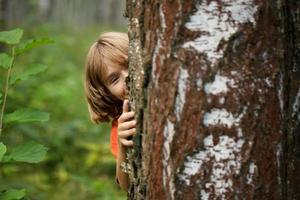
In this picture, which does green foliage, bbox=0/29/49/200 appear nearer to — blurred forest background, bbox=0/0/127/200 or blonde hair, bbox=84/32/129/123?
blonde hair, bbox=84/32/129/123

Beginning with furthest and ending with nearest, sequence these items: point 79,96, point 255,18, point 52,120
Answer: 1. point 79,96
2. point 52,120
3. point 255,18

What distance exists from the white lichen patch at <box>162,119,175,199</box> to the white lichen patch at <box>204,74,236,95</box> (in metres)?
0.15

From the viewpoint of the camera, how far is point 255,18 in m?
1.69

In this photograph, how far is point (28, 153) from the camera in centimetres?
239

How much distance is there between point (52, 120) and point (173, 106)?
524cm

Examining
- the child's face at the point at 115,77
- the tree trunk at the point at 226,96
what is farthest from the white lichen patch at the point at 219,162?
the child's face at the point at 115,77

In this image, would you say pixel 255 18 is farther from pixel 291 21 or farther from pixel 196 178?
pixel 196 178

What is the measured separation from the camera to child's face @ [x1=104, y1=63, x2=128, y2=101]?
8.77ft

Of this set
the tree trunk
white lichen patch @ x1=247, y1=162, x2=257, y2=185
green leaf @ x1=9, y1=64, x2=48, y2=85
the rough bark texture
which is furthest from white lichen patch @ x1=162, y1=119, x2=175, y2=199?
green leaf @ x1=9, y1=64, x2=48, y2=85

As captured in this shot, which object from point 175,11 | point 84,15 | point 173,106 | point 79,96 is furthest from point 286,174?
point 84,15

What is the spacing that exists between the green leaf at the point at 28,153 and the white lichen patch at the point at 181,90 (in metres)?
0.80

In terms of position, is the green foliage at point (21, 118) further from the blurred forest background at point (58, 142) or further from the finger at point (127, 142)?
the blurred forest background at point (58, 142)

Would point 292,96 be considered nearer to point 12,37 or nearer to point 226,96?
point 226,96

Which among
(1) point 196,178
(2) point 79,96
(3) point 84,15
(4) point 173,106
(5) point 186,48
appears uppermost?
(5) point 186,48
